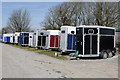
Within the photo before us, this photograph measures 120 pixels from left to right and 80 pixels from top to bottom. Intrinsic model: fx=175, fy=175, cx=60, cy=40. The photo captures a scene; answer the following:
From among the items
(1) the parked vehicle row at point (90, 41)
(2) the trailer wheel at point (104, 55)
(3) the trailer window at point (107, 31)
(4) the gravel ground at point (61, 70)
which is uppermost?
(3) the trailer window at point (107, 31)

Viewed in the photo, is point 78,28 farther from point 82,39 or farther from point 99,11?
point 99,11

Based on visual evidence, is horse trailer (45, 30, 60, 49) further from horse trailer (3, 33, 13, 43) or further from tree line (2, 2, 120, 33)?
horse trailer (3, 33, 13, 43)

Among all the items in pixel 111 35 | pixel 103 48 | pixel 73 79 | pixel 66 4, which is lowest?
pixel 73 79

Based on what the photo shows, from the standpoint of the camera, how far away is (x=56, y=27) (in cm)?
4388

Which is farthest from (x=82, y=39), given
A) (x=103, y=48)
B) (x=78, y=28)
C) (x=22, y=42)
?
(x=22, y=42)

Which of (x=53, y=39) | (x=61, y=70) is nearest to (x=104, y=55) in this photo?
(x=61, y=70)

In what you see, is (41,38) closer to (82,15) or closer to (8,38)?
(82,15)

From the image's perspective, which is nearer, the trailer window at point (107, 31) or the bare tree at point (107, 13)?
the trailer window at point (107, 31)

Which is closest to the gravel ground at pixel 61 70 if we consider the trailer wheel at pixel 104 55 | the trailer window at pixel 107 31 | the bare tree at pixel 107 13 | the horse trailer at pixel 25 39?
the trailer wheel at pixel 104 55

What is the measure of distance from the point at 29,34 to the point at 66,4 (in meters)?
13.0

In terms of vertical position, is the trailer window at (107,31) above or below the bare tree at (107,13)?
below

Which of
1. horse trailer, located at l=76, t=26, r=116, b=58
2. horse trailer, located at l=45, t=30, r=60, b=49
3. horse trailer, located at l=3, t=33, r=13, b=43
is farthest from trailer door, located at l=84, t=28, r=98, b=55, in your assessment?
horse trailer, located at l=3, t=33, r=13, b=43

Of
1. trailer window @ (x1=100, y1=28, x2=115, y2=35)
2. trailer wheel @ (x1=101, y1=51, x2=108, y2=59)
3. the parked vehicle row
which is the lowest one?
trailer wheel @ (x1=101, y1=51, x2=108, y2=59)

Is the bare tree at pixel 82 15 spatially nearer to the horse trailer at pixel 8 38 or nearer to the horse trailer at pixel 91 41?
the horse trailer at pixel 8 38
